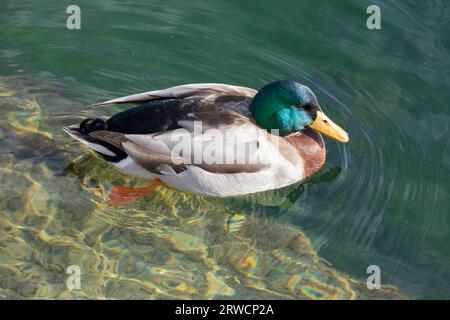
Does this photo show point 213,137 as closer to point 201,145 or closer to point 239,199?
point 201,145

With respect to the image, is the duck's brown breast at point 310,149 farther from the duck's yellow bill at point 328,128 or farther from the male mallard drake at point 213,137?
the duck's yellow bill at point 328,128

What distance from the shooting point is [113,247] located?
24.6 feet

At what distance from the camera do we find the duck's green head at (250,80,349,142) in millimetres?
7891

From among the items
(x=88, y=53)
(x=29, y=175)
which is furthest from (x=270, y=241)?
(x=88, y=53)

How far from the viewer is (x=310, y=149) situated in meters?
8.23

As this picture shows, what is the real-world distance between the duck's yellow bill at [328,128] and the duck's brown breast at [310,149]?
12 centimetres

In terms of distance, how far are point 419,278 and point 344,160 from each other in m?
1.60

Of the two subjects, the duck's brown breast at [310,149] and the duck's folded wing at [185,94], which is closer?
the duck's folded wing at [185,94]

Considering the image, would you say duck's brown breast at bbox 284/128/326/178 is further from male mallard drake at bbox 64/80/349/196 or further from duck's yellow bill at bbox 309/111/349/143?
duck's yellow bill at bbox 309/111/349/143

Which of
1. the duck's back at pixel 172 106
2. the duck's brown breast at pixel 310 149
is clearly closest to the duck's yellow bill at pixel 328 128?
the duck's brown breast at pixel 310 149

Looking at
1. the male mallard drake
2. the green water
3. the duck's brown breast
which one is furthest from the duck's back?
the green water

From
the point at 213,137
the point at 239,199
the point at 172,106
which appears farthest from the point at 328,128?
the point at 172,106

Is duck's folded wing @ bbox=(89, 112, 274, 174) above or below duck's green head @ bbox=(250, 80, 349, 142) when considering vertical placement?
below

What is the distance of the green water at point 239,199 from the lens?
7.36m
